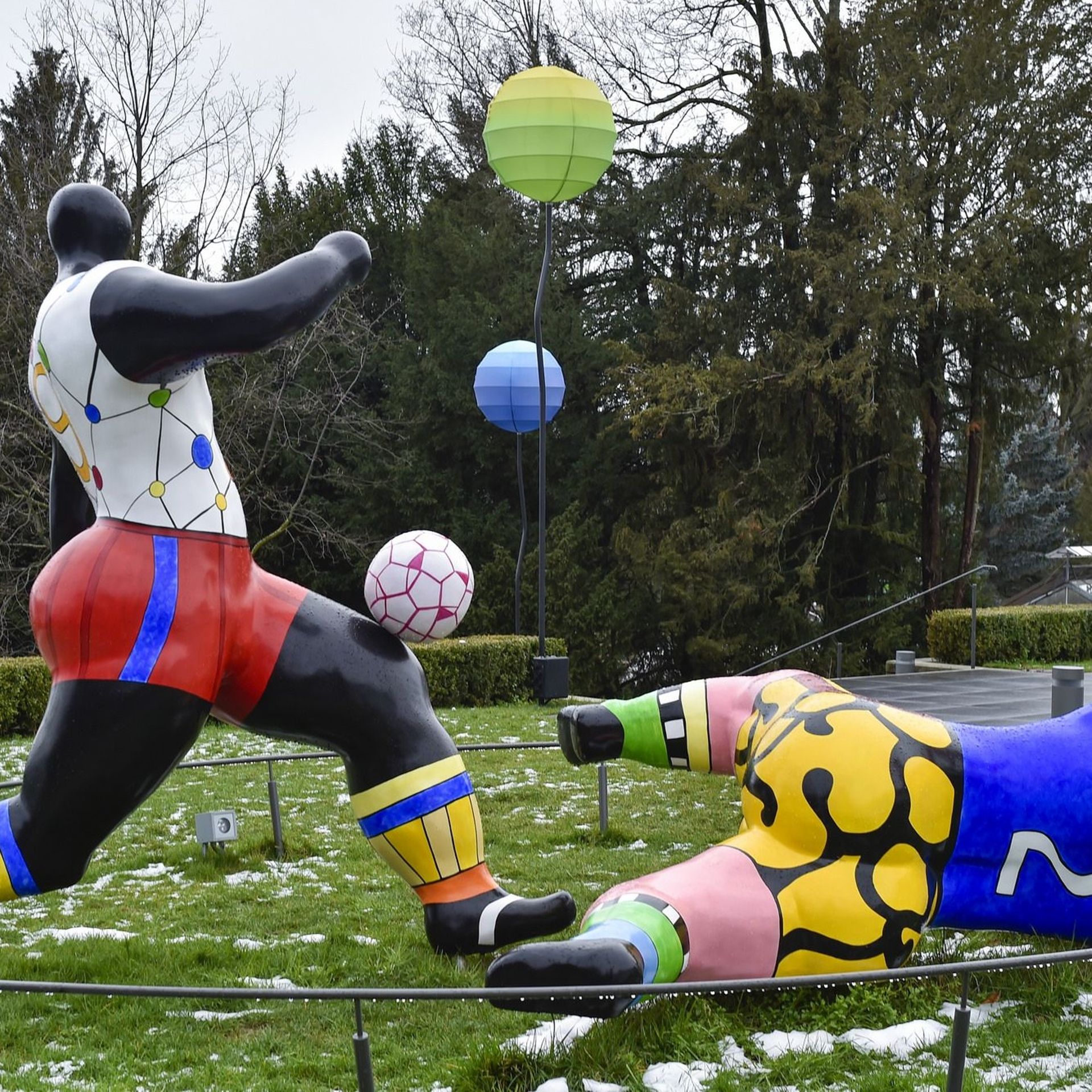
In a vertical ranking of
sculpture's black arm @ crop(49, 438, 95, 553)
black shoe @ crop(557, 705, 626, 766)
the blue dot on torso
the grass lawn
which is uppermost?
the blue dot on torso

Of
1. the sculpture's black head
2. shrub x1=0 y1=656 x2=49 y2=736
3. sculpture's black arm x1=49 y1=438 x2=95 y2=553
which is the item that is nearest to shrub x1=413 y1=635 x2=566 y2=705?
shrub x1=0 y1=656 x2=49 y2=736

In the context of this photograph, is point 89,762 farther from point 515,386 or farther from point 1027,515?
point 1027,515

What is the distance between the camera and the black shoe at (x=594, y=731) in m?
4.17

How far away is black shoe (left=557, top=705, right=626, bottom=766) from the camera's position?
13.7 ft

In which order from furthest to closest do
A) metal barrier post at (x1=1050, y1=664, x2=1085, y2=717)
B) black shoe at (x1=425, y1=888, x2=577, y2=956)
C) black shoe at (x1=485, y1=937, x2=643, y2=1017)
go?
metal barrier post at (x1=1050, y1=664, x2=1085, y2=717)
black shoe at (x1=425, y1=888, x2=577, y2=956)
black shoe at (x1=485, y1=937, x2=643, y2=1017)

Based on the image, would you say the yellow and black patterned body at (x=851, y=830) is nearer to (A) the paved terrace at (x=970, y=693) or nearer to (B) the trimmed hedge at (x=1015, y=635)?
(A) the paved terrace at (x=970, y=693)

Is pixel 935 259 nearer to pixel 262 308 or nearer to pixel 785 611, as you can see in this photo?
pixel 785 611

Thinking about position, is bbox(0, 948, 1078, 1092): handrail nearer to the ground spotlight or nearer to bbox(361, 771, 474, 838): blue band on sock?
bbox(361, 771, 474, 838): blue band on sock

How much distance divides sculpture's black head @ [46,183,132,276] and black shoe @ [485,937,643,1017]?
261 centimetres

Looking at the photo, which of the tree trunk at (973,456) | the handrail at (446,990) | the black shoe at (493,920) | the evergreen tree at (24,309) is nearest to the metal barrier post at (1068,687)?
the black shoe at (493,920)

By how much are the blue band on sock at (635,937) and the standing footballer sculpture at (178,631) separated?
0.91 meters

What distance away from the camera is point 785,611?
19.4 metres

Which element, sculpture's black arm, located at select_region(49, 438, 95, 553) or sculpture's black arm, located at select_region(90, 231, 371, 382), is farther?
sculpture's black arm, located at select_region(49, 438, 95, 553)

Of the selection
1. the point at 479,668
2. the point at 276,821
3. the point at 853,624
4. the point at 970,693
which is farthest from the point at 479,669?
the point at 276,821
